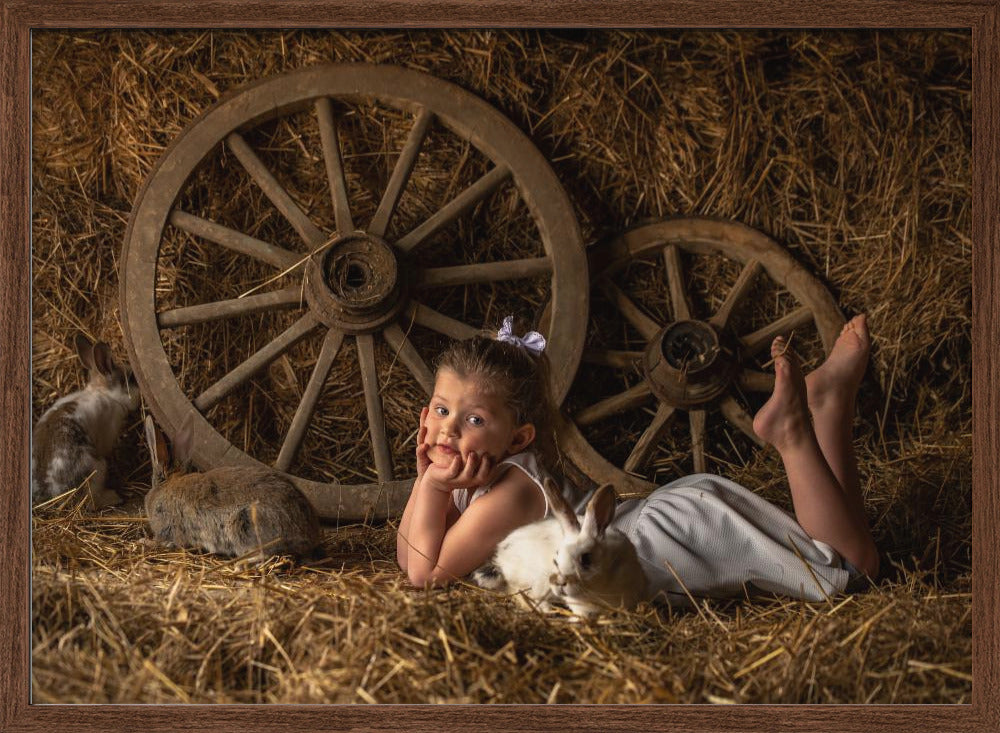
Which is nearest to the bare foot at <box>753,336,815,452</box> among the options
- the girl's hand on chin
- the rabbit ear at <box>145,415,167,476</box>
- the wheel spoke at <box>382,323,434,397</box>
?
the girl's hand on chin

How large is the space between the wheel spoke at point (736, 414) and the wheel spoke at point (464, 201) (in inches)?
33.7

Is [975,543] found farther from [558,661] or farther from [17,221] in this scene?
[17,221]

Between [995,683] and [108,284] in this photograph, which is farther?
[108,284]

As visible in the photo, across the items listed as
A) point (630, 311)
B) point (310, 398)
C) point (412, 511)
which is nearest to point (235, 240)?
point (310, 398)

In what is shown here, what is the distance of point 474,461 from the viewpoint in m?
1.92

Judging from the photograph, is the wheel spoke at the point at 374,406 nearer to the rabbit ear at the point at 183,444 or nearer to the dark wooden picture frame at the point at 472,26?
the rabbit ear at the point at 183,444

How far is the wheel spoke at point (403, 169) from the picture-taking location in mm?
Answer: 2533

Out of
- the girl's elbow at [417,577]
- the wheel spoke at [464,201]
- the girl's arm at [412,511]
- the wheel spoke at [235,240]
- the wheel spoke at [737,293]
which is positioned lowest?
the girl's elbow at [417,577]

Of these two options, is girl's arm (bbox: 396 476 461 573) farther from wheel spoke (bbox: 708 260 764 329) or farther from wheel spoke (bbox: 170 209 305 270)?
wheel spoke (bbox: 708 260 764 329)

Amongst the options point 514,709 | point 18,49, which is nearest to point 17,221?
point 18,49

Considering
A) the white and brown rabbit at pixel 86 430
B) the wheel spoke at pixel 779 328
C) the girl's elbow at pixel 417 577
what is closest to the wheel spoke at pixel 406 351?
the girl's elbow at pixel 417 577

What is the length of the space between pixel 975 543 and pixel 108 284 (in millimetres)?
2368

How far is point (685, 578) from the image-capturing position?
1.98 meters

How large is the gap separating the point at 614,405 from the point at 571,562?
43.6 inches
